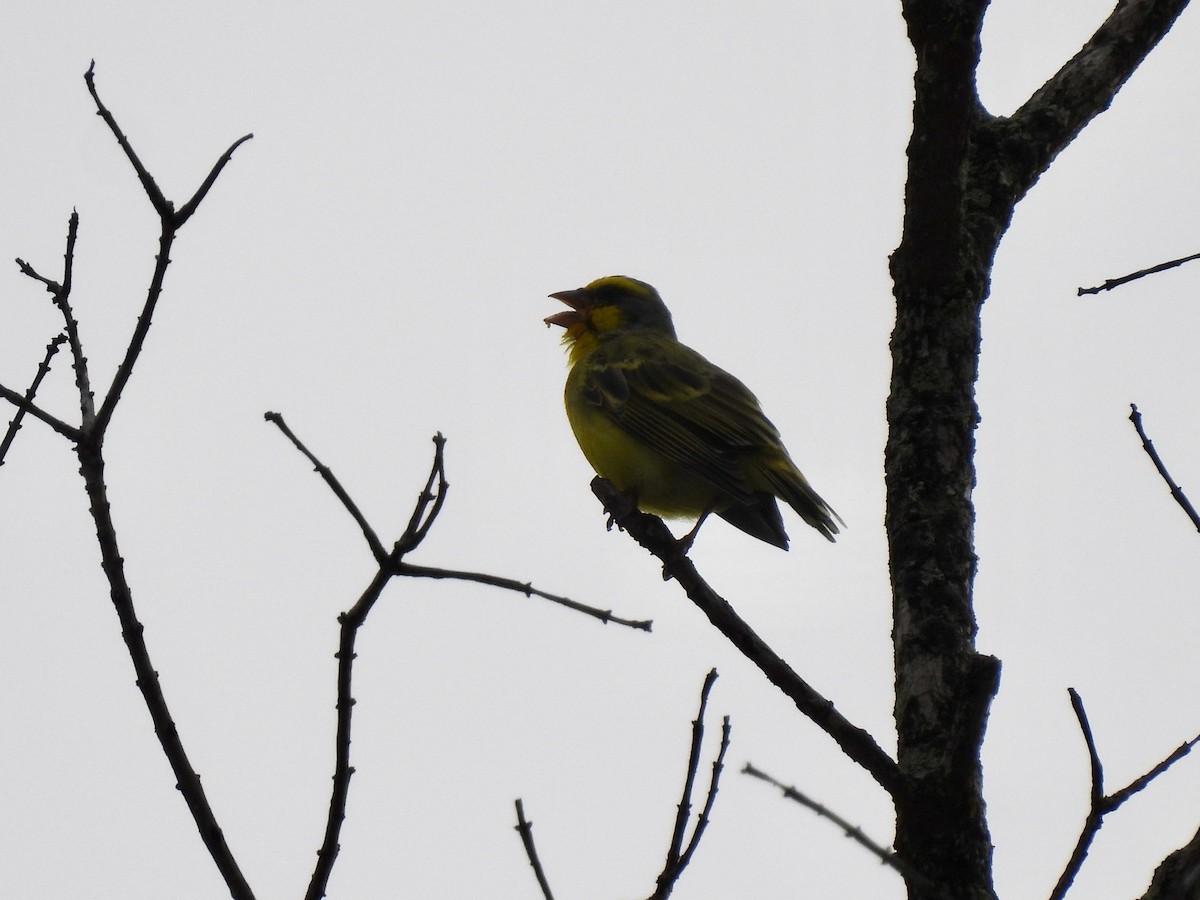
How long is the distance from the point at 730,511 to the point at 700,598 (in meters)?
3.54

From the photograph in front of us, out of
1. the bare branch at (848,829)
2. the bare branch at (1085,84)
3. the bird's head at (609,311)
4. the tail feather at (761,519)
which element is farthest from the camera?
the bird's head at (609,311)

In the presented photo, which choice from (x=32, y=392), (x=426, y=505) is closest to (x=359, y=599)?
(x=426, y=505)

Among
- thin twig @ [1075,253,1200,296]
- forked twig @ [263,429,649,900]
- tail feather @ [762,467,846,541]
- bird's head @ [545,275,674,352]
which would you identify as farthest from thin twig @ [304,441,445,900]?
bird's head @ [545,275,674,352]

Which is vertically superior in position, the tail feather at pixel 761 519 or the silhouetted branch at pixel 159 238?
the tail feather at pixel 761 519

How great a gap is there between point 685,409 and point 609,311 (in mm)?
1845

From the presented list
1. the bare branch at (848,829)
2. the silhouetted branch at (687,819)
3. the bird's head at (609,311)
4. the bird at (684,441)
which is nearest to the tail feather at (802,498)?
the bird at (684,441)

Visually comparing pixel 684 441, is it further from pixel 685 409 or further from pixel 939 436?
pixel 939 436

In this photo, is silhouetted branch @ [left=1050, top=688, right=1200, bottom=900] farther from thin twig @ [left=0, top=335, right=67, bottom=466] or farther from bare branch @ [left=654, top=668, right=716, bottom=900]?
thin twig @ [left=0, top=335, right=67, bottom=466]

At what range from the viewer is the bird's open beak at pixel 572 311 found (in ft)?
29.1

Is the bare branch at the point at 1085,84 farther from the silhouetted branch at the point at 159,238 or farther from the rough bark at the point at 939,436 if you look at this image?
the silhouetted branch at the point at 159,238

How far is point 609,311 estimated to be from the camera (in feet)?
29.5

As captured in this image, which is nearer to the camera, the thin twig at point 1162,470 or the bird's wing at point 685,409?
the thin twig at point 1162,470

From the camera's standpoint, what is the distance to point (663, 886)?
2.90m

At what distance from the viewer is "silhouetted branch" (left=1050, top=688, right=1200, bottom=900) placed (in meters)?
2.47
